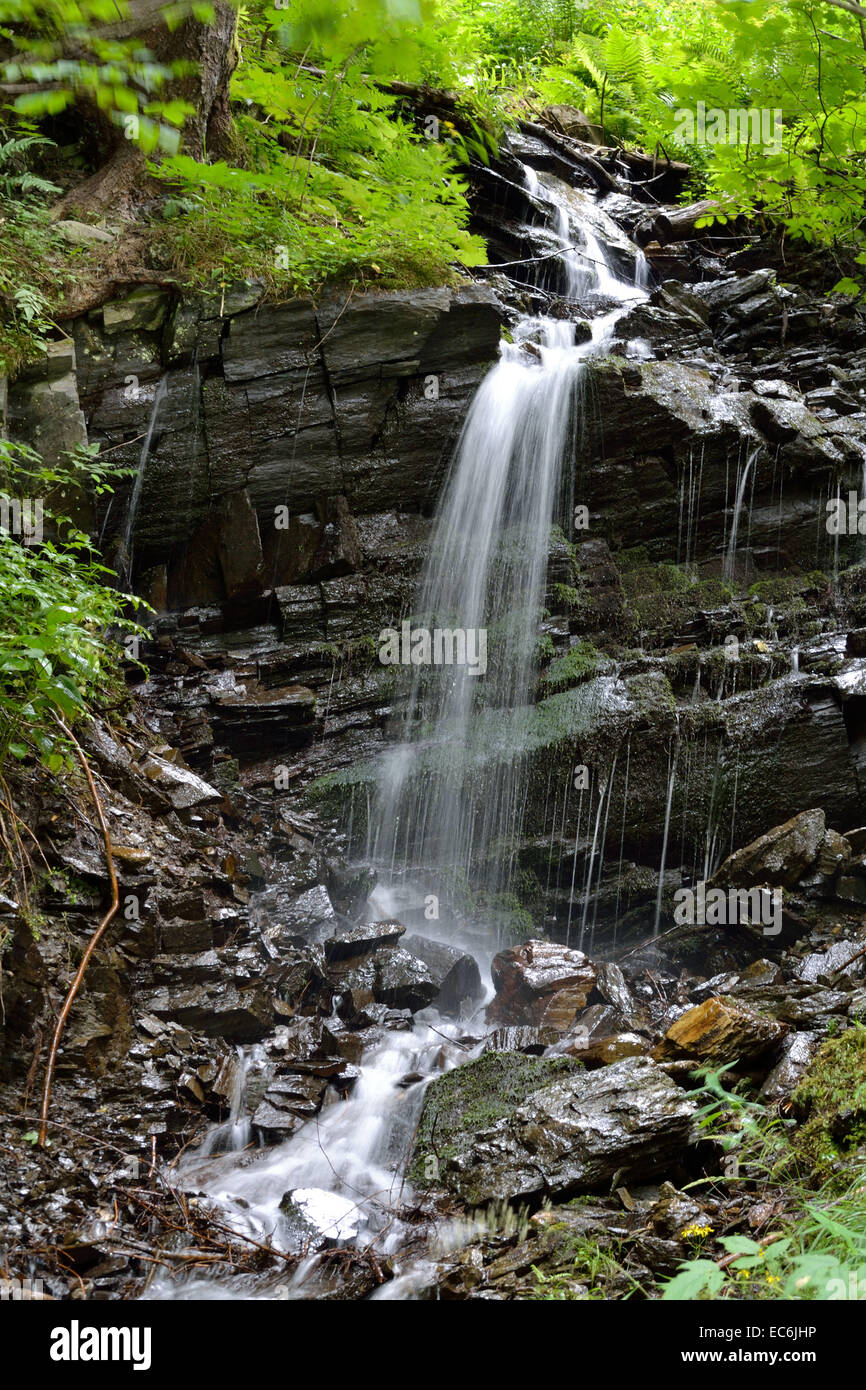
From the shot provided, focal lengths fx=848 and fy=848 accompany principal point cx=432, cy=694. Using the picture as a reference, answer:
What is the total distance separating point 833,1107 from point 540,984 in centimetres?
296

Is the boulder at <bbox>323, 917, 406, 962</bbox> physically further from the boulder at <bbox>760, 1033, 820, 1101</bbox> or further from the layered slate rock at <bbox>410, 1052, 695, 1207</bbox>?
the boulder at <bbox>760, 1033, 820, 1101</bbox>

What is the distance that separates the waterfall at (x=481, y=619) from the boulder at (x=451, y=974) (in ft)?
4.98

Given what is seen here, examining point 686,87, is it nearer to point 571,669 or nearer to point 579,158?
point 571,669

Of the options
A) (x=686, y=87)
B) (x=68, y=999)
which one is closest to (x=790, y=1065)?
(x=68, y=999)

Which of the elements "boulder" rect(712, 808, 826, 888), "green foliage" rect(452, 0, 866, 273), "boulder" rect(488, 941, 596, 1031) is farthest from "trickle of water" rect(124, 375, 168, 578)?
"boulder" rect(712, 808, 826, 888)

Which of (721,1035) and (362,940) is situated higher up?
(362,940)

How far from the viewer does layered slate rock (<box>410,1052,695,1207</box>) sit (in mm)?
4000

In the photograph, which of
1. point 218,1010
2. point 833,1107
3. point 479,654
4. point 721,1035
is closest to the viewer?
point 833,1107

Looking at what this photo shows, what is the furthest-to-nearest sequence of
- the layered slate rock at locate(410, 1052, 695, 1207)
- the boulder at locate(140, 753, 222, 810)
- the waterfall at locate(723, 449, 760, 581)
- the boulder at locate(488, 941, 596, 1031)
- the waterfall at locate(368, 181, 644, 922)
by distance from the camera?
the waterfall at locate(723, 449, 760, 581) < the waterfall at locate(368, 181, 644, 922) < the boulder at locate(140, 753, 222, 810) < the boulder at locate(488, 941, 596, 1031) < the layered slate rock at locate(410, 1052, 695, 1207)

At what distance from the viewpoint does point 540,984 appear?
6348 millimetres

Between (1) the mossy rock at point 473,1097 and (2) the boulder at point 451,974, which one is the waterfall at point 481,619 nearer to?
(2) the boulder at point 451,974

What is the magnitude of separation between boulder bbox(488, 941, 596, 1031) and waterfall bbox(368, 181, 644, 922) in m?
1.82
